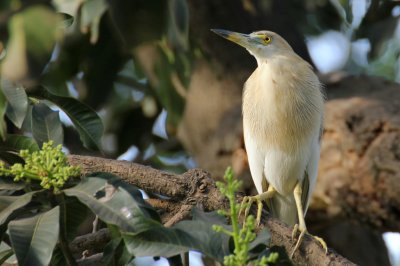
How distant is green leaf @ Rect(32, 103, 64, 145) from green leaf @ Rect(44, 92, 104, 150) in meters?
0.11

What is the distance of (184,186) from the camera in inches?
98.0

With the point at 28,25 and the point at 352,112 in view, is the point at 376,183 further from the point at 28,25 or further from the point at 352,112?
the point at 28,25

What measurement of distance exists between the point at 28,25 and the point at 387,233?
2346mm

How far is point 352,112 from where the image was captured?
14.6ft

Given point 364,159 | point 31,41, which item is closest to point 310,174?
point 364,159

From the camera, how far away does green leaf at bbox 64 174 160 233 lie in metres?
2.00

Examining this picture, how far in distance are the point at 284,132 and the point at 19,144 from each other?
4.69ft

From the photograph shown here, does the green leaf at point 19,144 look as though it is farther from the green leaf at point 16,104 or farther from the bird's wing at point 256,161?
the bird's wing at point 256,161

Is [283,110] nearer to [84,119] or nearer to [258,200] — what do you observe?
[258,200]

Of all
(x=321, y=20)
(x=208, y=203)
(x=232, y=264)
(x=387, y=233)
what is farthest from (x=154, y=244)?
(x=321, y=20)

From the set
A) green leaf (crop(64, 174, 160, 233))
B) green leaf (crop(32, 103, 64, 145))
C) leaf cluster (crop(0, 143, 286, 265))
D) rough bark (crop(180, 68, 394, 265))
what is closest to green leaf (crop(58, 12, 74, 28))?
green leaf (crop(32, 103, 64, 145))

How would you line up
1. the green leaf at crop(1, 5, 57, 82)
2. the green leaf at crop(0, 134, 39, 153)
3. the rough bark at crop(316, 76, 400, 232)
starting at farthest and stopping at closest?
the rough bark at crop(316, 76, 400, 232) → the green leaf at crop(1, 5, 57, 82) → the green leaf at crop(0, 134, 39, 153)

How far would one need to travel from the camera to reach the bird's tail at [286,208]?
3650mm

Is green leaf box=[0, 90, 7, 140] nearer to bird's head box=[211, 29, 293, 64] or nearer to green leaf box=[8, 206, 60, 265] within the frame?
green leaf box=[8, 206, 60, 265]
